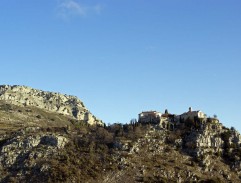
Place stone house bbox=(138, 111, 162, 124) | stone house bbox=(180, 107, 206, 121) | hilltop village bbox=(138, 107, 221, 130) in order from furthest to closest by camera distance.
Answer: stone house bbox=(138, 111, 162, 124) → stone house bbox=(180, 107, 206, 121) → hilltop village bbox=(138, 107, 221, 130)

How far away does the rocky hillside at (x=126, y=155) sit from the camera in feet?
355

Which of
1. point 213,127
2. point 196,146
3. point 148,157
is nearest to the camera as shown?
point 148,157

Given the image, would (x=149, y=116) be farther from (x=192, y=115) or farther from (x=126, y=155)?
(x=126, y=155)

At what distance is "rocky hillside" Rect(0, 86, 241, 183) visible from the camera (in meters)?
108

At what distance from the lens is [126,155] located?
11738cm

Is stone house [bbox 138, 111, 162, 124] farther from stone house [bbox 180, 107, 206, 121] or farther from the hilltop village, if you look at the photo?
stone house [bbox 180, 107, 206, 121]

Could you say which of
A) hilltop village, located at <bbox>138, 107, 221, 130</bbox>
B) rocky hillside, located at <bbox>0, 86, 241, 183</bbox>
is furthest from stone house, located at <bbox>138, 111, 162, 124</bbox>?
rocky hillside, located at <bbox>0, 86, 241, 183</bbox>

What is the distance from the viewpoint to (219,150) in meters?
130

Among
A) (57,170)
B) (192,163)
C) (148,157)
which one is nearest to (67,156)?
(57,170)

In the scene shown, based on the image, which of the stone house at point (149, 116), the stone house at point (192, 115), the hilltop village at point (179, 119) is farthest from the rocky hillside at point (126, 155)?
the stone house at point (149, 116)

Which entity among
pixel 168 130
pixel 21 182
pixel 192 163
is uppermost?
pixel 168 130

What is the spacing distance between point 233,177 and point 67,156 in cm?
4920

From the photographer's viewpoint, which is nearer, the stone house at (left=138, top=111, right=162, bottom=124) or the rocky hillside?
the rocky hillside

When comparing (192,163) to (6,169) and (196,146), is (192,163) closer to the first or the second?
(196,146)
